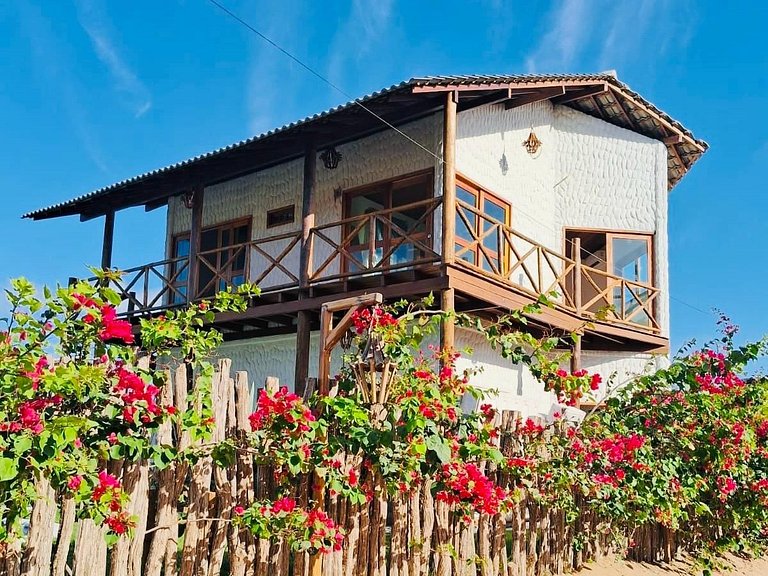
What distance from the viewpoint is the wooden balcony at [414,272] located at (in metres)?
10.4

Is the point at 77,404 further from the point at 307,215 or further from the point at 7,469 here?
the point at 307,215

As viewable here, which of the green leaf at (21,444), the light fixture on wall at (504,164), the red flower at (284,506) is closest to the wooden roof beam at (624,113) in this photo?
the light fixture on wall at (504,164)

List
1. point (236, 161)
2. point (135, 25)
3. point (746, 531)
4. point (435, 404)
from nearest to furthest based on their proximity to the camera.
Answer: point (435, 404)
point (746, 531)
point (135, 25)
point (236, 161)

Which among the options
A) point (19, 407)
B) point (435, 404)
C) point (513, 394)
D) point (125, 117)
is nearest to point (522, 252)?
point (513, 394)

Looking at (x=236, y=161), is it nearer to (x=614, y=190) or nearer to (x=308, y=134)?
(x=308, y=134)

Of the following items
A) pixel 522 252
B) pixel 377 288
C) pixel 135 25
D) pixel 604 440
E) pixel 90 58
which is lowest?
pixel 604 440

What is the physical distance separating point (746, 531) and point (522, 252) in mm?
5375

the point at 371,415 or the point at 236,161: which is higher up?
the point at 236,161

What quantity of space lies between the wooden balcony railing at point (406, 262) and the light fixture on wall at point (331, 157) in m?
1.03

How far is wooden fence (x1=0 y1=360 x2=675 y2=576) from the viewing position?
167 inches

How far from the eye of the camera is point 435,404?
532cm

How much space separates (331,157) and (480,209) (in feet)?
8.46

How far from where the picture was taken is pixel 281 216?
1399 centimetres

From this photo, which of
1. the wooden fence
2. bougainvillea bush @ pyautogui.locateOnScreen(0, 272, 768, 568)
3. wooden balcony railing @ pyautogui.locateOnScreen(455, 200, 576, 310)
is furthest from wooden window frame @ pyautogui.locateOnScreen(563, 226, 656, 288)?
the wooden fence
